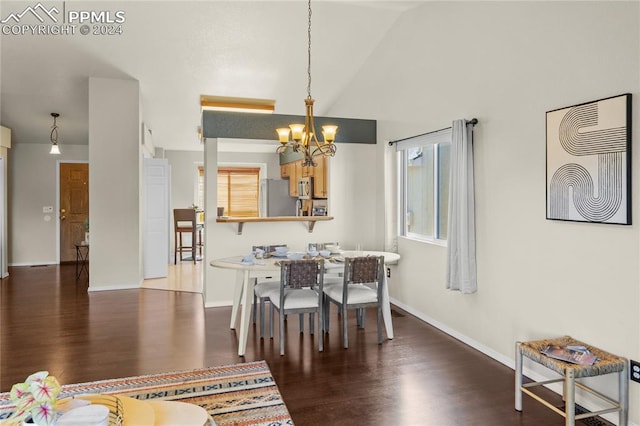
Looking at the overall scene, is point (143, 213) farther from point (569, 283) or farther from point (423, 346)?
point (569, 283)

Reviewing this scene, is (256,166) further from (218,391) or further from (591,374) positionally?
(591,374)

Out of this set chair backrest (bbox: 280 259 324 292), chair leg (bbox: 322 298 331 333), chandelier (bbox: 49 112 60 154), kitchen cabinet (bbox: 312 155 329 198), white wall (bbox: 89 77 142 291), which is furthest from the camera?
chandelier (bbox: 49 112 60 154)

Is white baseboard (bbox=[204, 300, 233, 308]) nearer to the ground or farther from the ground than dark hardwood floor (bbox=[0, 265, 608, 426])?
farther from the ground

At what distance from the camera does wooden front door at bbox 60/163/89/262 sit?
27.2 ft

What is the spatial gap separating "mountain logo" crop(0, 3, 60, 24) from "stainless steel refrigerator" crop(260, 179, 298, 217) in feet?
15.3

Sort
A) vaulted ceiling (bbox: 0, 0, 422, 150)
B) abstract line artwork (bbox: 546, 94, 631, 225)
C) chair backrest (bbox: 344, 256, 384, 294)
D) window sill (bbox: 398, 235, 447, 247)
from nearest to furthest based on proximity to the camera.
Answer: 1. abstract line artwork (bbox: 546, 94, 631, 225)
2. chair backrest (bbox: 344, 256, 384, 294)
3. window sill (bbox: 398, 235, 447, 247)
4. vaulted ceiling (bbox: 0, 0, 422, 150)

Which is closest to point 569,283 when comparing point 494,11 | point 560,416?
point 560,416

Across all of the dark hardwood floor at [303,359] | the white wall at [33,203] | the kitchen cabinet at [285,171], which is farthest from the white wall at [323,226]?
the white wall at [33,203]

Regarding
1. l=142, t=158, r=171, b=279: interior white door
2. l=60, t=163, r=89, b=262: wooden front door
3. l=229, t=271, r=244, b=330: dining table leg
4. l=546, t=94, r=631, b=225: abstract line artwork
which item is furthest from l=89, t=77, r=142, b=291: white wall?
l=546, t=94, r=631, b=225: abstract line artwork

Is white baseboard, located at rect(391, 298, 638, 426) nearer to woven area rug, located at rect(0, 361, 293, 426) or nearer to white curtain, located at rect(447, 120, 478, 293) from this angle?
white curtain, located at rect(447, 120, 478, 293)

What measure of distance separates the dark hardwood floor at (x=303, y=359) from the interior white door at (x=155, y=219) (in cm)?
164

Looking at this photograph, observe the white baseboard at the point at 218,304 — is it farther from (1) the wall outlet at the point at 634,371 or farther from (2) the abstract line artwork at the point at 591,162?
(1) the wall outlet at the point at 634,371

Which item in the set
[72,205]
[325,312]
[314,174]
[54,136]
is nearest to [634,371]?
[325,312]

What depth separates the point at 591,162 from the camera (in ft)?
8.40
